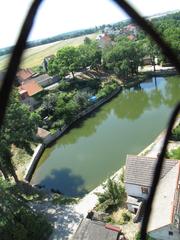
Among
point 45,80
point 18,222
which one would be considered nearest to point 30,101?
point 45,80

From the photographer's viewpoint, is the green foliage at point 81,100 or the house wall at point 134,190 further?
the green foliage at point 81,100

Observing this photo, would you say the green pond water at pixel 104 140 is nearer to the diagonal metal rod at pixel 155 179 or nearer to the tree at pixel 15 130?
the tree at pixel 15 130

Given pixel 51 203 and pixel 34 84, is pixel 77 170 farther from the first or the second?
pixel 34 84

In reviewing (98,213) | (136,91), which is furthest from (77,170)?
(136,91)

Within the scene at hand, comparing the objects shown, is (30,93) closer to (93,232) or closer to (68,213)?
(68,213)

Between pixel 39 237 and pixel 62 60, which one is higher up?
pixel 62 60

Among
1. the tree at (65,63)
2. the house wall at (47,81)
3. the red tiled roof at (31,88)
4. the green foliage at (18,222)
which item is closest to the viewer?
the green foliage at (18,222)

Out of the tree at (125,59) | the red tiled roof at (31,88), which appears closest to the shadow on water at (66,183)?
the red tiled roof at (31,88)
